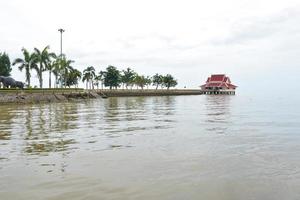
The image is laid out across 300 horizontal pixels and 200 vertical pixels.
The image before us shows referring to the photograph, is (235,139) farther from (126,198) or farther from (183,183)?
(126,198)

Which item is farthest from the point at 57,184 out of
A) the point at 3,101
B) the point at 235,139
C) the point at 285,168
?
the point at 3,101

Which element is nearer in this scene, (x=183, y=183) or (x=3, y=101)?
(x=183, y=183)

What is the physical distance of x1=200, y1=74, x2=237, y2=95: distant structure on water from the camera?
167 m

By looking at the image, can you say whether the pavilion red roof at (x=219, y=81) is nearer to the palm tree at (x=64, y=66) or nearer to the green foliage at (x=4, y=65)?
the palm tree at (x=64, y=66)

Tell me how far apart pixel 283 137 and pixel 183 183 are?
1235 cm

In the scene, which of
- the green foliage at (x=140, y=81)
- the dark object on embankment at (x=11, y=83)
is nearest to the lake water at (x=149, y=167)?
the dark object on embankment at (x=11, y=83)

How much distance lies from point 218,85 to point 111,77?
4926 centimetres

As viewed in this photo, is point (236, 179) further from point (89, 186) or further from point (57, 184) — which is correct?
point (57, 184)

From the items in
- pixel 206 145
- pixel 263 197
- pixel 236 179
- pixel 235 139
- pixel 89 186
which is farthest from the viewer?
pixel 235 139

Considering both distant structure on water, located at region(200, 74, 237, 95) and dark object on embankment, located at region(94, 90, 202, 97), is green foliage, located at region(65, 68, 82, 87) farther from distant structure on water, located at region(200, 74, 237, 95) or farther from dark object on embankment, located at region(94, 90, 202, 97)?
distant structure on water, located at region(200, 74, 237, 95)

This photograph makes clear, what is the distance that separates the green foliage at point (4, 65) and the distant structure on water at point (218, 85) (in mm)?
92108

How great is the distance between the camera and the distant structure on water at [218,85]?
167 meters

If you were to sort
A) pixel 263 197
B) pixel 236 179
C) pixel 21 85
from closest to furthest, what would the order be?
pixel 263 197 → pixel 236 179 → pixel 21 85

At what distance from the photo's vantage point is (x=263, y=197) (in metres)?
9.43
